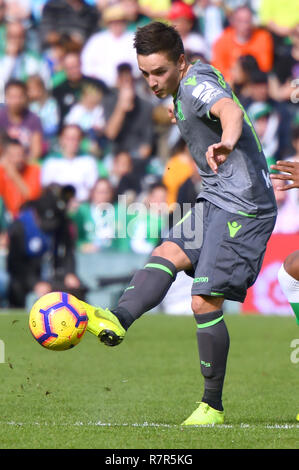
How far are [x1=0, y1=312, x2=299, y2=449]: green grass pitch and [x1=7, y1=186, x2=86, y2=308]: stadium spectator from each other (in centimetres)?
188

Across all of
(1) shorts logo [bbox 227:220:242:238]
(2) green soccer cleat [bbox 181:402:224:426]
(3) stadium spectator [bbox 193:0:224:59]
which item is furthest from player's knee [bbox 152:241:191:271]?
(3) stadium spectator [bbox 193:0:224:59]

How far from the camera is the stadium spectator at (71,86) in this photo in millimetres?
14172

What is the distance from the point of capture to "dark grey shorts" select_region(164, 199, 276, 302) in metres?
5.00

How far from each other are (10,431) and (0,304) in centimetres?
841

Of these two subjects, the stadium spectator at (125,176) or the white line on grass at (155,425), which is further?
the stadium spectator at (125,176)

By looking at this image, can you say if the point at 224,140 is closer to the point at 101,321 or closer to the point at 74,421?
the point at 101,321

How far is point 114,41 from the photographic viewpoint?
1430 centimetres

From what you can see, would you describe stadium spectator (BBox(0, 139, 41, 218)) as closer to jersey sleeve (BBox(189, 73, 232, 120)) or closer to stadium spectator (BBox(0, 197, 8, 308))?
stadium spectator (BBox(0, 197, 8, 308))

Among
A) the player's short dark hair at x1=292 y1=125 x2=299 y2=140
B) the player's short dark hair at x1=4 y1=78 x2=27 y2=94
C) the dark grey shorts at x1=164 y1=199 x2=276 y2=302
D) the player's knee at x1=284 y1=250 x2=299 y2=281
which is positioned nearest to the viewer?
the dark grey shorts at x1=164 y1=199 x2=276 y2=302

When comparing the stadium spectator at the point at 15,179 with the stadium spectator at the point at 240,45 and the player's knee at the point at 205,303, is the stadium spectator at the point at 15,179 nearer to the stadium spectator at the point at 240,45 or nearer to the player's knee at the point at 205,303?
the stadium spectator at the point at 240,45

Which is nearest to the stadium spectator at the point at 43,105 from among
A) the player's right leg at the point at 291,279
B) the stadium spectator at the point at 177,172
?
the stadium spectator at the point at 177,172

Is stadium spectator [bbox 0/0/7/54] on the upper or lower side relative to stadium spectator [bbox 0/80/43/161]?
upper

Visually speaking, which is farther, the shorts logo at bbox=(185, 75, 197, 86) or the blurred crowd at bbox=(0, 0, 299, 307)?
the blurred crowd at bbox=(0, 0, 299, 307)

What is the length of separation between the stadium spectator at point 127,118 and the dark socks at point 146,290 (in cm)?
861
